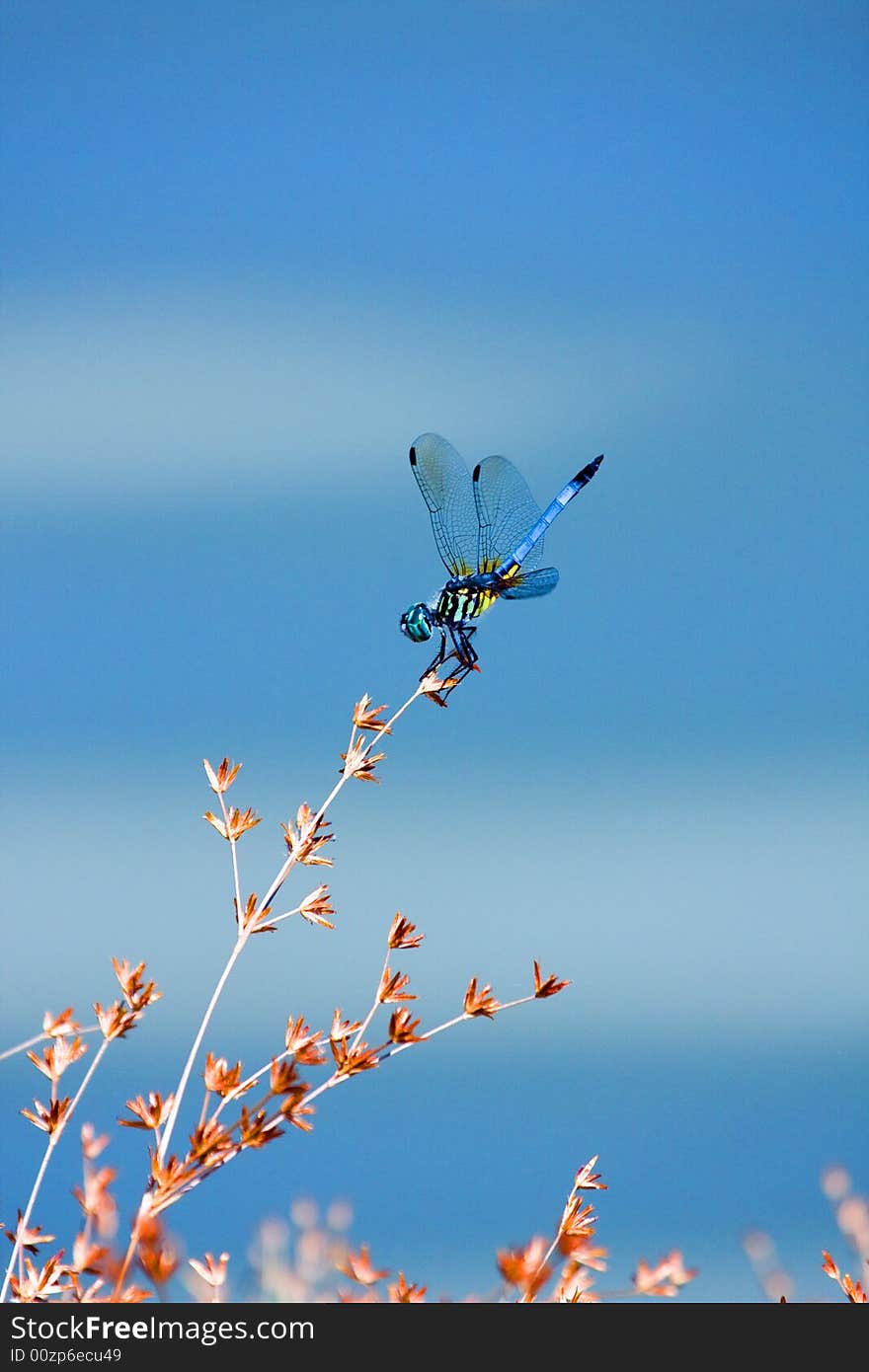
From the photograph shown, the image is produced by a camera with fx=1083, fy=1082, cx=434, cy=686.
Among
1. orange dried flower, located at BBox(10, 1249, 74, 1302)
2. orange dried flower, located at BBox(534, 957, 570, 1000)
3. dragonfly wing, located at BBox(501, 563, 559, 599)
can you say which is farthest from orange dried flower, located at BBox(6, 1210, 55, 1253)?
dragonfly wing, located at BBox(501, 563, 559, 599)

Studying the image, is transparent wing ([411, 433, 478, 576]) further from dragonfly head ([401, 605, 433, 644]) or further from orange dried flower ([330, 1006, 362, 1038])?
orange dried flower ([330, 1006, 362, 1038])

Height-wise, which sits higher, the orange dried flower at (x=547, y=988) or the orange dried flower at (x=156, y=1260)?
the orange dried flower at (x=547, y=988)

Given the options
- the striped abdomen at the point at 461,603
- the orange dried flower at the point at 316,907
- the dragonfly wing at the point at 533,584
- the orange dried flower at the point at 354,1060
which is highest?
the dragonfly wing at the point at 533,584

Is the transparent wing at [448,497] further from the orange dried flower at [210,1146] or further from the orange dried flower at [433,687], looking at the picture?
the orange dried flower at [210,1146]

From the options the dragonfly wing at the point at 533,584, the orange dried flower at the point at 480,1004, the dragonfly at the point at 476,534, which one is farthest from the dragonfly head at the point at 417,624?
the orange dried flower at the point at 480,1004

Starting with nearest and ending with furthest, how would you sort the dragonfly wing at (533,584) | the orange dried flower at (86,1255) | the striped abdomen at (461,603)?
the orange dried flower at (86,1255) → the striped abdomen at (461,603) → the dragonfly wing at (533,584)

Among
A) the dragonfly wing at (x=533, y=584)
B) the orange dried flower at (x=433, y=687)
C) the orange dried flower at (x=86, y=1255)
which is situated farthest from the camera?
the dragonfly wing at (x=533, y=584)

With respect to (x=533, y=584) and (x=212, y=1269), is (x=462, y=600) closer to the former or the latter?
(x=533, y=584)
